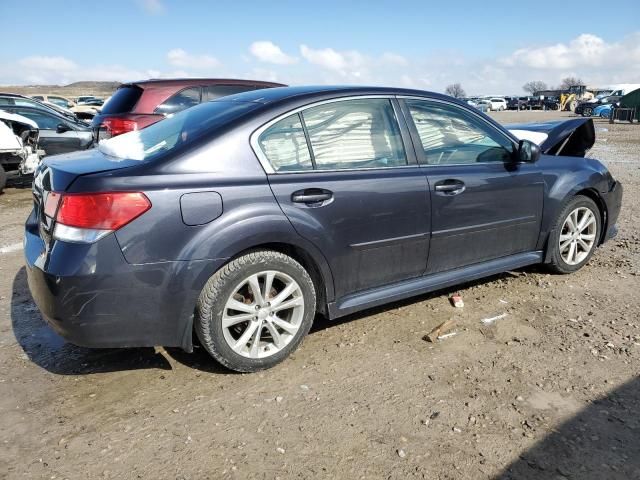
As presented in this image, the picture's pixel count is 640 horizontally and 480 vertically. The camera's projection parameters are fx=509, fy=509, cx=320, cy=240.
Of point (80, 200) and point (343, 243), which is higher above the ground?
point (80, 200)

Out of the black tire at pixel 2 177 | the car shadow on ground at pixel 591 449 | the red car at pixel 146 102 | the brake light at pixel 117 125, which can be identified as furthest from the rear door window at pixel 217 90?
the car shadow on ground at pixel 591 449

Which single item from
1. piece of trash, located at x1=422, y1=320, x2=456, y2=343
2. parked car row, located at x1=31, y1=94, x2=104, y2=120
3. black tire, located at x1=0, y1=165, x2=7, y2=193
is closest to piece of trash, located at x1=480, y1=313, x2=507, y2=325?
piece of trash, located at x1=422, y1=320, x2=456, y2=343

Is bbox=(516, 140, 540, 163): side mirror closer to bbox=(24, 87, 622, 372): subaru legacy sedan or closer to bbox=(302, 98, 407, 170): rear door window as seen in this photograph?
bbox=(24, 87, 622, 372): subaru legacy sedan

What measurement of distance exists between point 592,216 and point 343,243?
2.70m

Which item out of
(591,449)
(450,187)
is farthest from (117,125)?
(591,449)

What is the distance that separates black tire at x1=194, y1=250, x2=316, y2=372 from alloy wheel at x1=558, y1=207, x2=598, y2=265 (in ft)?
8.38

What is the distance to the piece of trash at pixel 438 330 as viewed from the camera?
11.1ft

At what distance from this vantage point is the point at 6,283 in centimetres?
447

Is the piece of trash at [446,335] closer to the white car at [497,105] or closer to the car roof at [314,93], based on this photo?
the car roof at [314,93]

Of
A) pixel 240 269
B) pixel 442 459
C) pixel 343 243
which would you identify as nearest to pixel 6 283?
pixel 240 269

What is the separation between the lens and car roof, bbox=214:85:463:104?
10.4 ft

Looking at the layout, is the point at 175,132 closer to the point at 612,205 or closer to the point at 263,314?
the point at 263,314

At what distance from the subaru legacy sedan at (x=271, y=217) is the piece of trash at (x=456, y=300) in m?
0.28

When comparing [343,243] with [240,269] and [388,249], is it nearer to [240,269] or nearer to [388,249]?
[388,249]
